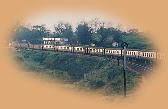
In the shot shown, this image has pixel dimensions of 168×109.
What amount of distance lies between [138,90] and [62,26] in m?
1.52

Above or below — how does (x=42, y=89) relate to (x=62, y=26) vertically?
below

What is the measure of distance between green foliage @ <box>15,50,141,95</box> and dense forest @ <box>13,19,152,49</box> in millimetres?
257

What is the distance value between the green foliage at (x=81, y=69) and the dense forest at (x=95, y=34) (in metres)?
0.26

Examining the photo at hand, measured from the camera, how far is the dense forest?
10.4 metres

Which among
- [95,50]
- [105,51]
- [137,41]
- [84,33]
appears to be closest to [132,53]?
[137,41]

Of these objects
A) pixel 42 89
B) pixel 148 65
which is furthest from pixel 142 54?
pixel 42 89

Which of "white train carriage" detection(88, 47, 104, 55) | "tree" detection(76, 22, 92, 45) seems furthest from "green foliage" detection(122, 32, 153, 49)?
"tree" detection(76, 22, 92, 45)

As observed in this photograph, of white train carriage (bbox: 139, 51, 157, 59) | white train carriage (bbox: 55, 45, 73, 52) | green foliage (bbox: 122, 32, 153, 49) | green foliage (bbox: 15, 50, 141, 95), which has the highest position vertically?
green foliage (bbox: 122, 32, 153, 49)

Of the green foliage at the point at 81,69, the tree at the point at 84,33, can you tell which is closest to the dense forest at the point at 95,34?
the tree at the point at 84,33

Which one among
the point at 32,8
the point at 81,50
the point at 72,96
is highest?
the point at 32,8

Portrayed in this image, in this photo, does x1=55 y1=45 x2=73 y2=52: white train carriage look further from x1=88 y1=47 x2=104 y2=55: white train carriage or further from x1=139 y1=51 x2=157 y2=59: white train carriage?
x1=139 y1=51 x2=157 y2=59: white train carriage

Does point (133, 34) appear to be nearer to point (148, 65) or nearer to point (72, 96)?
point (148, 65)

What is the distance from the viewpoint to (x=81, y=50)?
34.7 feet

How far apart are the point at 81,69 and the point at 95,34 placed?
565 millimetres
